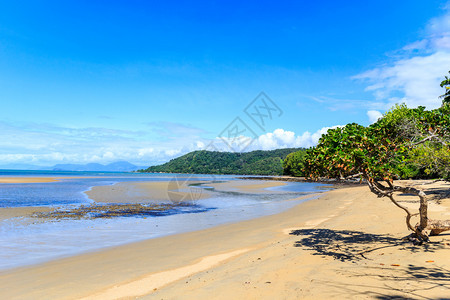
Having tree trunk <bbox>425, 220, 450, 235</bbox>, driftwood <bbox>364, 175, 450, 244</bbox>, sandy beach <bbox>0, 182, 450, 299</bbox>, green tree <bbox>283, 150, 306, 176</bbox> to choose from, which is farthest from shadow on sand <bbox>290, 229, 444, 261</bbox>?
green tree <bbox>283, 150, 306, 176</bbox>

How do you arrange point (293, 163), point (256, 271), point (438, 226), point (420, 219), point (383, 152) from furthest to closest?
point (293, 163) < point (438, 226) < point (420, 219) < point (383, 152) < point (256, 271)

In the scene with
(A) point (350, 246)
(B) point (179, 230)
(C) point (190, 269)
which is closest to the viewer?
(C) point (190, 269)

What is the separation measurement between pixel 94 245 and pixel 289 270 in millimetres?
9430

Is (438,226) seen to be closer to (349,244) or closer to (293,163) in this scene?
(349,244)

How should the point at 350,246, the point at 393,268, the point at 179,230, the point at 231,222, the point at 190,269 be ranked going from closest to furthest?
the point at 393,268, the point at 190,269, the point at 350,246, the point at 179,230, the point at 231,222

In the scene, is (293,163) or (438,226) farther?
(293,163)

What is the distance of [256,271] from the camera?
25.2 ft

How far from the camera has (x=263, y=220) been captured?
19.0m

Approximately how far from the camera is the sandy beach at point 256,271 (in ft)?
19.8

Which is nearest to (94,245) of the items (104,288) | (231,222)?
(104,288)

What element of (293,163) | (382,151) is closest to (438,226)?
(382,151)

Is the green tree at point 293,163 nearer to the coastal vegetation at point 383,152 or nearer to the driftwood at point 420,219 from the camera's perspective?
the driftwood at point 420,219

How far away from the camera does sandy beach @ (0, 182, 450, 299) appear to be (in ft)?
19.8

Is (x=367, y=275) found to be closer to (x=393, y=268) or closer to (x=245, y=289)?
(x=393, y=268)
